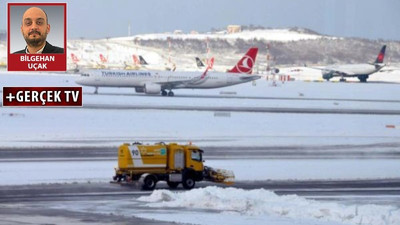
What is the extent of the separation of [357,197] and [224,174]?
509 centimetres

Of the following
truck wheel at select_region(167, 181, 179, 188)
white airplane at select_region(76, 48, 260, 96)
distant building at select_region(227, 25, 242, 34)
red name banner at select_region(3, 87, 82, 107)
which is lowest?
truck wheel at select_region(167, 181, 179, 188)

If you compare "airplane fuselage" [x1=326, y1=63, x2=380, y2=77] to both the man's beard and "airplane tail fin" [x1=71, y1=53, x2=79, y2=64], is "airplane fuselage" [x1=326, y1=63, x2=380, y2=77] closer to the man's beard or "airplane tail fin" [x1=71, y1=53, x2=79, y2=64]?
"airplane tail fin" [x1=71, y1=53, x2=79, y2=64]

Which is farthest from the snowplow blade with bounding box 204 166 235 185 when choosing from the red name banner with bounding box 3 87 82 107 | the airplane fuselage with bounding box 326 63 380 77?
the airplane fuselage with bounding box 326 63 380 77

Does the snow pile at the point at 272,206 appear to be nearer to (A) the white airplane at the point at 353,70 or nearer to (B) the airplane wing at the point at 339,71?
(A) the white airplane at the point at 353,70

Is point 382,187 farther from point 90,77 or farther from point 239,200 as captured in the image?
point 90,77

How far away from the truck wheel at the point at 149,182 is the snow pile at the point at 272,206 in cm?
252

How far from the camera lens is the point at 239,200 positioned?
22.4 metres

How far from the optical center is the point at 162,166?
89.4 ft

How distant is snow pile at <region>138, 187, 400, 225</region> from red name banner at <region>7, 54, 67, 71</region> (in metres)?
5.97

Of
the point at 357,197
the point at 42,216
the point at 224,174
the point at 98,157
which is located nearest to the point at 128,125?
the point at 98,157

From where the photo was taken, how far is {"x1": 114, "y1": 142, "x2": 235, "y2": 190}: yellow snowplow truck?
2680cm

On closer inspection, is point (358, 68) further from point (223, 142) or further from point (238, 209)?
point (238, 209)

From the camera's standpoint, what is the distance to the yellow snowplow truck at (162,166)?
1055 inches

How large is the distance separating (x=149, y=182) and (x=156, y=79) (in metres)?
51.2
